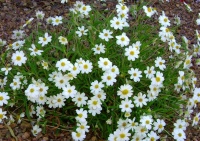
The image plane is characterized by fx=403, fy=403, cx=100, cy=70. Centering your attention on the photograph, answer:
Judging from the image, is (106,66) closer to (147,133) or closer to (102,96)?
(102,96)

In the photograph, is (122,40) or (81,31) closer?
(122,40)

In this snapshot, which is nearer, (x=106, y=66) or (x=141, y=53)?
(x=106, y=66)

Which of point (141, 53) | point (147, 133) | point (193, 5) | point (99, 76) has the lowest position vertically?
point (147, 133)

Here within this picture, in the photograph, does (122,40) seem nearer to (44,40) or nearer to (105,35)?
(105,35)

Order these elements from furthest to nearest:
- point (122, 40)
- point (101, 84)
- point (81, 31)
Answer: point (81, 31) → point (122, 40) → point (101, 84)

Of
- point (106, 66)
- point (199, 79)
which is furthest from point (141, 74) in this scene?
point (199, 79)

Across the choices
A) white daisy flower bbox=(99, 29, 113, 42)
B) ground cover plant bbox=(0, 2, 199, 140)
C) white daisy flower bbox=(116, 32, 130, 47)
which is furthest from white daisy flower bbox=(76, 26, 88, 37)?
white daisy flower bbox=(116, 32, 130, 47)

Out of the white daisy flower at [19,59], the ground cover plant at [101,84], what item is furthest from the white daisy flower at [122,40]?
the white daisy flower at [19,59]

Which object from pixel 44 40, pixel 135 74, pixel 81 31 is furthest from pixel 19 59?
pixel 135 74
